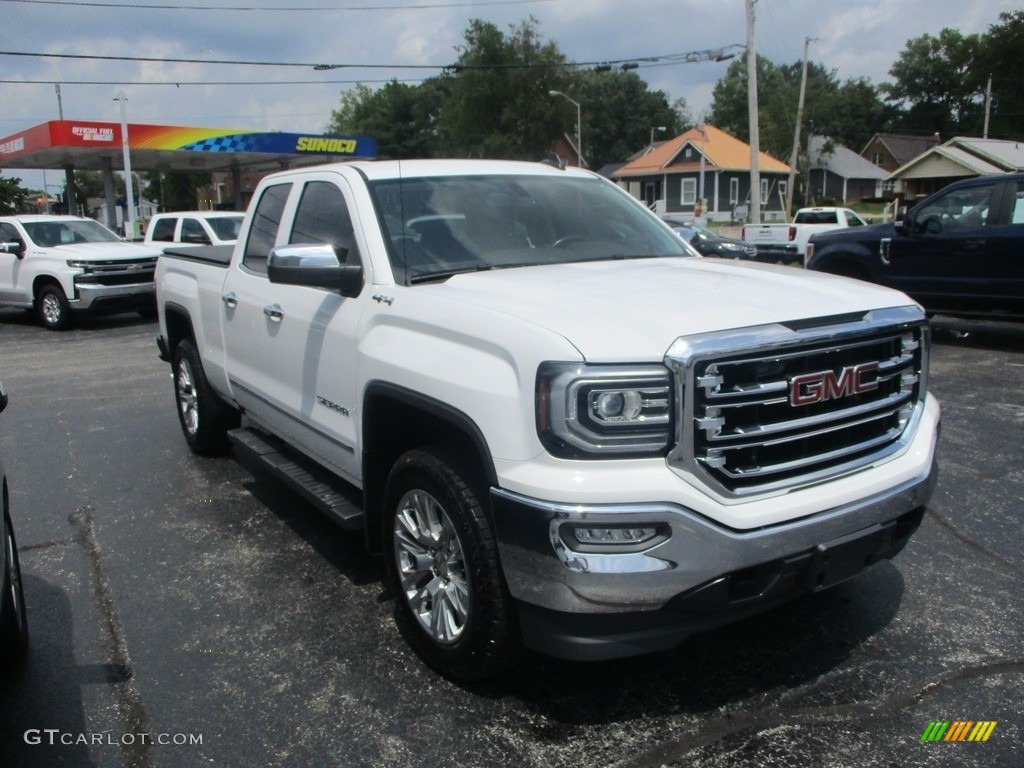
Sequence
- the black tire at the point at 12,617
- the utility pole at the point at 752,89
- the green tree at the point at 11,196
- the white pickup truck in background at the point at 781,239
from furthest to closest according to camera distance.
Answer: the green tree at the point at 11,196, the utility pole at the point at 752,89, the white pickup truck in background at the point at 781,239, the black tire at the point at 12,617

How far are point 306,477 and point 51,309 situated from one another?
12.7 metres

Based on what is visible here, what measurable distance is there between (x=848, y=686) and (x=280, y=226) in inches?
141

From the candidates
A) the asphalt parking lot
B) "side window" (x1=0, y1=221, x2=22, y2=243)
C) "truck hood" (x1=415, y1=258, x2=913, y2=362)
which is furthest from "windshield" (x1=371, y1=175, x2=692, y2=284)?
"side window" (x1=0, y1=221, x2=22, y2=243)

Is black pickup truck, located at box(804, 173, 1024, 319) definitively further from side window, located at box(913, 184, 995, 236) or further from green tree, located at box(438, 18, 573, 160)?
green tree, located at box(438, 18, 573, 160)

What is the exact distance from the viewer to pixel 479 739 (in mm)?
3039

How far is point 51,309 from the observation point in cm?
1520

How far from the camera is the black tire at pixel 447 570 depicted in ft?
9.82

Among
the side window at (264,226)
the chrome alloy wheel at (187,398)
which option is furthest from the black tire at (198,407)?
the side window at (264,226)

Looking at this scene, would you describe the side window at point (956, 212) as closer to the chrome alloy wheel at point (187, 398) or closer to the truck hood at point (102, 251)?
the chrome alloy wheel at point (187, 398)

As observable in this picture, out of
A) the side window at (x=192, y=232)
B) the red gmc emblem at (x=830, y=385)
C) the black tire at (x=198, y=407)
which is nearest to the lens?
the red gmc emblem at (x=830, y=385)

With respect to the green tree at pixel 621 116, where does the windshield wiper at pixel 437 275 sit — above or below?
below

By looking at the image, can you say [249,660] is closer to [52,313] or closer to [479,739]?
[479,739]

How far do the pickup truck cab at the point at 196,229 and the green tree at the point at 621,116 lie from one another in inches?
3160

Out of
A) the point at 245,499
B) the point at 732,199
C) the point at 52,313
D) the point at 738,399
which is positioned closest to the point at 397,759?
the point at 738,399
